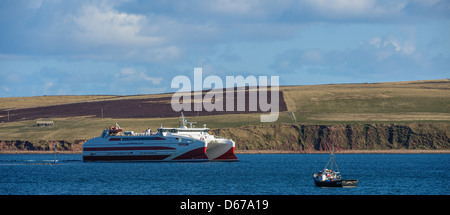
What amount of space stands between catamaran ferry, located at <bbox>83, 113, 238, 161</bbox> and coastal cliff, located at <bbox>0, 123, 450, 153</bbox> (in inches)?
1641

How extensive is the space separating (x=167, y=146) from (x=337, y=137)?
180 feet

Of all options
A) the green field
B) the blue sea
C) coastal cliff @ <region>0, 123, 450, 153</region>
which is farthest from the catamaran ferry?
the green field

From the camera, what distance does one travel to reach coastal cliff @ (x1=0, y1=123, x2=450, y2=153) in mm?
150500

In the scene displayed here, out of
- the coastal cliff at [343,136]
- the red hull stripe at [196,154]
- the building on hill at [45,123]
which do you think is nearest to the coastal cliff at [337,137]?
the coastal cliff at [343,136]

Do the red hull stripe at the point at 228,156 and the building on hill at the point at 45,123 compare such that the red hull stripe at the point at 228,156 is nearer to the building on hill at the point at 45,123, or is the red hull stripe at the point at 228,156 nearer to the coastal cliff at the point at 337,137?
the coastal cliff at the point at 337,137

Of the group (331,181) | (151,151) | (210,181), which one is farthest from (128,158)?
(331,181)

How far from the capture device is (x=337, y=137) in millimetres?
153375

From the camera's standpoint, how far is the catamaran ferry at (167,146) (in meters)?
111

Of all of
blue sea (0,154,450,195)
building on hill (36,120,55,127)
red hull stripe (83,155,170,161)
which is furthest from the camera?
building on hill (36,120,55,127)

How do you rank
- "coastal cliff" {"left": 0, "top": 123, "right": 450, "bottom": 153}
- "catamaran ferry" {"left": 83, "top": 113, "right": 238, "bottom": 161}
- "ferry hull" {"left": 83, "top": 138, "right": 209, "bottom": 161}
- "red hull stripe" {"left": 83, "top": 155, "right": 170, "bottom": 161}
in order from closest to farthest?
"ferry hull" {"left": 83, "top": 138, "right": 209, "bottom": 161}
"catamaran ferry" {"left": 83, "top": 113, "right": 238, "bottom": 161}
"red hull stripe" {"left": 83, "top": 155, "right": 170, "bottom": 161}
"coastal cliff" {"left": 0, "top": 123, "right": 450, "bottom": 153}

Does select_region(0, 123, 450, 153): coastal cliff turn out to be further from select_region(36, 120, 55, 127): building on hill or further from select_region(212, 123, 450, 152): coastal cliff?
select_region(36, 120, 55, 127): building on hill

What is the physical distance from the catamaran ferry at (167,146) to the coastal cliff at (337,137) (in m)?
41.7
